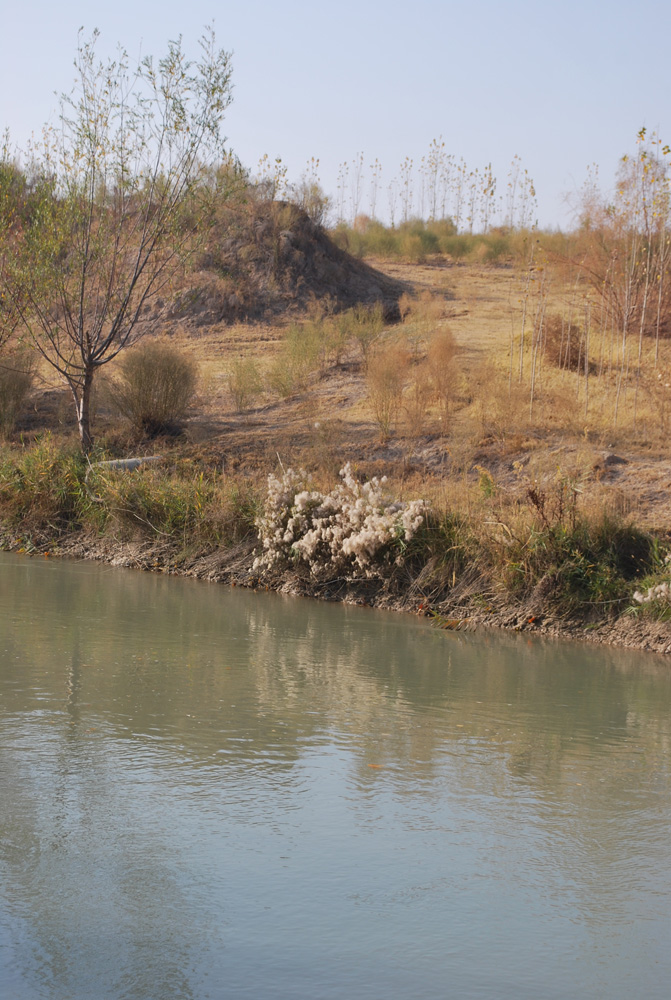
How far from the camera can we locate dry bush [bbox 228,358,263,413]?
20.8 metres

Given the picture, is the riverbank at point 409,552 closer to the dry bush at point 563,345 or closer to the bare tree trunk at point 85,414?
the bare tree trunk at point 85,414

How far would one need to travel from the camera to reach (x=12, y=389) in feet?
66.8

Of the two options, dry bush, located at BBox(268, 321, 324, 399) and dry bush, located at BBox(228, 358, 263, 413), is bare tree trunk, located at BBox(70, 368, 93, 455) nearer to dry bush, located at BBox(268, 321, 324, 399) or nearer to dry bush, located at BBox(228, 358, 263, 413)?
dry bush, located at BBox(228, 358, 263, 413)

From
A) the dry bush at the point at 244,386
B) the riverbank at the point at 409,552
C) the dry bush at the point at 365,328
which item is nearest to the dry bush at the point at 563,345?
the dry bush at the point at 365,328

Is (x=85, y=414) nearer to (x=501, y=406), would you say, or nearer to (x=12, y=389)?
(x=12, y=389)

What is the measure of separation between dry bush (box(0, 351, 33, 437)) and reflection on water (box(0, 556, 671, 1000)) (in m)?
11.6

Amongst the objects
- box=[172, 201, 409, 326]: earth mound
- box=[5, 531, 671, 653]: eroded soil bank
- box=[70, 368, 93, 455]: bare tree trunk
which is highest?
box=[172, 201, 409, 326]: earth mound

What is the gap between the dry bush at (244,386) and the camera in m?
20.8

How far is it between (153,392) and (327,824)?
48.0ft

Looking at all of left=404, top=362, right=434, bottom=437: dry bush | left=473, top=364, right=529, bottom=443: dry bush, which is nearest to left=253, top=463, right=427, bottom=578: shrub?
left=473, top=364, right=529, bottom=443: dry bush

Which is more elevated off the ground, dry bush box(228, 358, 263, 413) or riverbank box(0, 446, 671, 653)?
dry bush box(228, 358, 263, 413)

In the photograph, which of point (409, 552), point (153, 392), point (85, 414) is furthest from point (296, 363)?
point (409, 552)

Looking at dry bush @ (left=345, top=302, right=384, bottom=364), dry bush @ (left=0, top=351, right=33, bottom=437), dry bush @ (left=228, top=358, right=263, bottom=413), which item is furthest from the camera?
dry bush @ (left=345, top=302, right=384, bottom=364)

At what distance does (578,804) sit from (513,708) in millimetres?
2182
